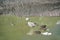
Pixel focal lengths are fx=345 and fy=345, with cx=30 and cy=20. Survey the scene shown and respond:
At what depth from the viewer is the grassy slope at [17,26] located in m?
11.6

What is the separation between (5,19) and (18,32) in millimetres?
2094

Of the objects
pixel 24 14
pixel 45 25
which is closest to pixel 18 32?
pixel 45 25

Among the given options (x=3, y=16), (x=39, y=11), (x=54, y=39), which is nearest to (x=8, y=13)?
(x=3, y=16)

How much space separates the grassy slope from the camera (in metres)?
11.6

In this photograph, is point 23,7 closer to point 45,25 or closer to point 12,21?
point 12,21

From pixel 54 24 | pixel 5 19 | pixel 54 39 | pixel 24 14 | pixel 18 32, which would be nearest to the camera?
pixel 54 39

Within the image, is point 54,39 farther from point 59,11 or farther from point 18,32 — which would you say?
point 59,11

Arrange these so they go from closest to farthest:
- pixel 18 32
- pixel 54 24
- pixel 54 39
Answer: pixel 54 39
pixel 18 32
pixel 54 24

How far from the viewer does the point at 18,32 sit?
40.1 ft

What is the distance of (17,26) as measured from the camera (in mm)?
12938

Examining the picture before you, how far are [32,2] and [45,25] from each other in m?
3.04

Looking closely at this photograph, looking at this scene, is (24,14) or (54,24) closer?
(54,24)

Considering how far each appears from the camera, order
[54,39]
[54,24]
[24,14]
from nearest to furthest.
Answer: [54,39] < [54,24] < [24,14]

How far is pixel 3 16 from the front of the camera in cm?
1497
